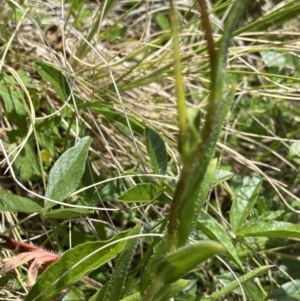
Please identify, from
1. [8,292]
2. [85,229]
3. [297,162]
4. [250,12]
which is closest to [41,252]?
[8,292]

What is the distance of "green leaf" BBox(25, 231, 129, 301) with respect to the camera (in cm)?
80

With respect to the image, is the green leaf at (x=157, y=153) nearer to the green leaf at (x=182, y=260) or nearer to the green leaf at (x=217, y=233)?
the green leaf at (x=217, y=233)

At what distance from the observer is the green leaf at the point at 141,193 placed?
0.94 meters

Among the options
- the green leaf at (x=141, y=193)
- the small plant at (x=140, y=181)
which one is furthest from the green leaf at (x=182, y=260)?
the green leaf at (x=141, y=193)

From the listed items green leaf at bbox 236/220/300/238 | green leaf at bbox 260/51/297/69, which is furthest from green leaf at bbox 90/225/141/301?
green leaf at bbox 260/51/297/69

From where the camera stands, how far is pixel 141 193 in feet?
3.18

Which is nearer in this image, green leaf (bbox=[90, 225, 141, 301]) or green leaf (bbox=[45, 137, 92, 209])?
green leaf (bbox=[90, 225, 141, 301])

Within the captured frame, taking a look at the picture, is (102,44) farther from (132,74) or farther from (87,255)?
(87,255)

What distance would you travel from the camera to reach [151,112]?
5.04ft

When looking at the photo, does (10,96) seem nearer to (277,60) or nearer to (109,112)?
(109,112)

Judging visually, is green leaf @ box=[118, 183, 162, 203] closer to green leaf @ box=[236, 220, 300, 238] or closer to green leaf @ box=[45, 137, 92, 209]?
green leaf @ box=[45, 137, 92, 209]

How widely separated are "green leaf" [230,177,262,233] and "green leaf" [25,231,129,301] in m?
0.42

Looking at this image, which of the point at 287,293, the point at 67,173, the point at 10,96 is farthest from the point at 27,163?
the point at 287,293

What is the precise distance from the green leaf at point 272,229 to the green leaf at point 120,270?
33 centimetres
